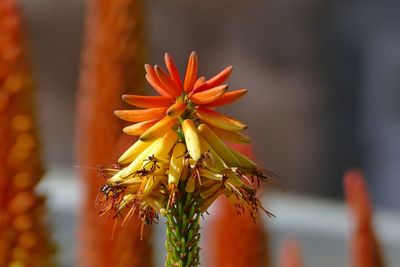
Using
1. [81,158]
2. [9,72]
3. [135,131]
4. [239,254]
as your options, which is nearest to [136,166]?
[135,131]

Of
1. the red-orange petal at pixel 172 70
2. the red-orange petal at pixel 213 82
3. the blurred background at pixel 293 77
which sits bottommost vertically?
the red-orange petal at pixel 213 82

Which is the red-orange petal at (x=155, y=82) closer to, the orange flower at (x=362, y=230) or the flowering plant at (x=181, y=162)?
the flowering plant at (x=181, y=162)

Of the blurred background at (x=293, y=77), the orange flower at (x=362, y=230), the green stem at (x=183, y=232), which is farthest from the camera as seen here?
the blurred background at (x=293, y=77)

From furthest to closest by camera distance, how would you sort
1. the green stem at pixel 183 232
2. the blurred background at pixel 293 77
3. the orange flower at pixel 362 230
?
the blurred background at pixel 293 77 → the orange flower at pixel 362 230 → the green stem at pixel 183 232

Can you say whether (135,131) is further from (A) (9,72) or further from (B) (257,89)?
(B) (257,89)

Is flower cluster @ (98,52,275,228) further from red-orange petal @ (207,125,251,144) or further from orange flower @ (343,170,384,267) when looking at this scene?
orange flower @ (343,170,384,267)

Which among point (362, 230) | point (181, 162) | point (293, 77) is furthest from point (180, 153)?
point (293, 77)

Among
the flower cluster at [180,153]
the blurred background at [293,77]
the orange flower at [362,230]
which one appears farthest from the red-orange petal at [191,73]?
the blurred background at [293,77]

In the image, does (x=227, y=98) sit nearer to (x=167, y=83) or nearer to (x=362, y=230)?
(x=167, y=83)
